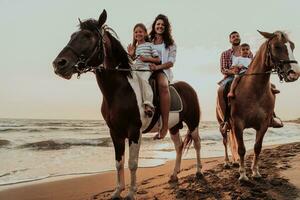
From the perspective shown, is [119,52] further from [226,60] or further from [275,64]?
[226,60]

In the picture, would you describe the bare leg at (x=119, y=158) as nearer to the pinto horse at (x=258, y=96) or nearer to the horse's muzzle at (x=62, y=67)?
the horse's muzzle at (x=62, y=67)

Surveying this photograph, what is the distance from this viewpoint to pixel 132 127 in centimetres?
515

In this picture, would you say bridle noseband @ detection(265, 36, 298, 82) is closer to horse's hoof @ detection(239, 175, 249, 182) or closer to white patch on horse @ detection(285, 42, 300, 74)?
white patch on horse @ detection(285, 42, 300, 74)

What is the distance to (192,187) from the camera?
6020 millimetres

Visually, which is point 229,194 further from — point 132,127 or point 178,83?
point 178,83

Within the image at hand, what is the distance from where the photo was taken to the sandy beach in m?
5.36

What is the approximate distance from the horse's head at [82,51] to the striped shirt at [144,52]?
947mm

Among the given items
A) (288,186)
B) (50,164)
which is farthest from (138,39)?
(50,164)

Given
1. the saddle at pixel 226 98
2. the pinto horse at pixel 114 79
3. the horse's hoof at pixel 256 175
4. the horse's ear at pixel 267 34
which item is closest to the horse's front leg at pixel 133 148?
the pinto horse at pixel 114 79

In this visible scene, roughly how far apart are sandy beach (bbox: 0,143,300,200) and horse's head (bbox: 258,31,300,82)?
1.64 m

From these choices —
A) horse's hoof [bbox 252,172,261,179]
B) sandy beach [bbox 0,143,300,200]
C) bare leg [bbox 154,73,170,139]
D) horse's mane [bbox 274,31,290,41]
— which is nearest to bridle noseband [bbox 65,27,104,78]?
bare leg [bbox 154,73,170,139]

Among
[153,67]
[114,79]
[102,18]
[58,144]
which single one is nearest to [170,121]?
[153,67]

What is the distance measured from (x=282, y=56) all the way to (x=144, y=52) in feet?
7.08

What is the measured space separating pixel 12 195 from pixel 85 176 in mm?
2270
